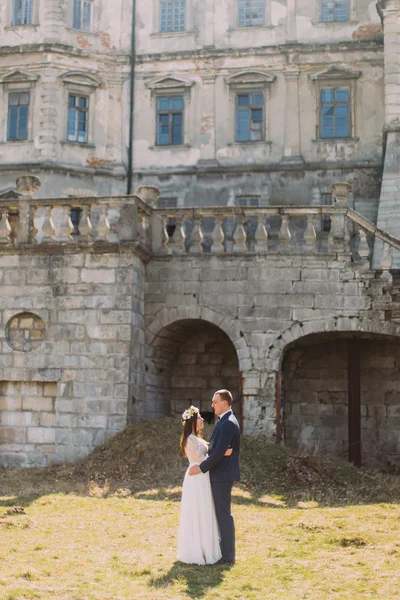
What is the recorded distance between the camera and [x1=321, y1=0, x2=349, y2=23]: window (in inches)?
1014

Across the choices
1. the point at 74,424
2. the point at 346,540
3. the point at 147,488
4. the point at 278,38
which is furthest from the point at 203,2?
the point at 346,540

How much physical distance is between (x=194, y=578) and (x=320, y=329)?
7.71 meters

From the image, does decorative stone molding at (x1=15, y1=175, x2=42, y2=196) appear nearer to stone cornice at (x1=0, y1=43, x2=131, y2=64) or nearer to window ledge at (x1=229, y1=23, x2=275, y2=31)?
stone cornice at (x1=0, y1=43, x2=131, y2=64)

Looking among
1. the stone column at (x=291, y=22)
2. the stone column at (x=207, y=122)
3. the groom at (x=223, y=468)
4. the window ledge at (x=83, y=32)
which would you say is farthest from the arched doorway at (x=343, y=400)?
the window ledge at (x=83, y=32)

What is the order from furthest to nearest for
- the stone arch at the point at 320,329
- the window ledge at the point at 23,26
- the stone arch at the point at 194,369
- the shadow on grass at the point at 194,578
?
the window ledge at the point at 23,26 < the stone arch at the point at 194,369 < the stone arch at the point at 320,329 < the shadow on grass at the point at 194,578

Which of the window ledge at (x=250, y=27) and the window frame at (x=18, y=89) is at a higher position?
the window ledge at (x=250, y=27)

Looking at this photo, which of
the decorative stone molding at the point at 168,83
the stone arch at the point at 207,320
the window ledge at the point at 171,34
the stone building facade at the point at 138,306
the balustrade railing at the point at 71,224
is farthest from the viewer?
the window ledge at the point at 171,34

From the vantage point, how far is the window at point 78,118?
26.1 meters

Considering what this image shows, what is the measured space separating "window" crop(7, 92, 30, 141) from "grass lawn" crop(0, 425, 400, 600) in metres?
14.4

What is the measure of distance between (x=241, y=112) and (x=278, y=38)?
251 cm

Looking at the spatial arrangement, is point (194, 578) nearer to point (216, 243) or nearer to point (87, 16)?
point (216, 243)

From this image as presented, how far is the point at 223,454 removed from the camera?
8.60 meters

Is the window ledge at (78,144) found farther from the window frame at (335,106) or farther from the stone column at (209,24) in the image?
the window frame at (335,106)

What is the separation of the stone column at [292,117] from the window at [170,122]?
321 centimetres
